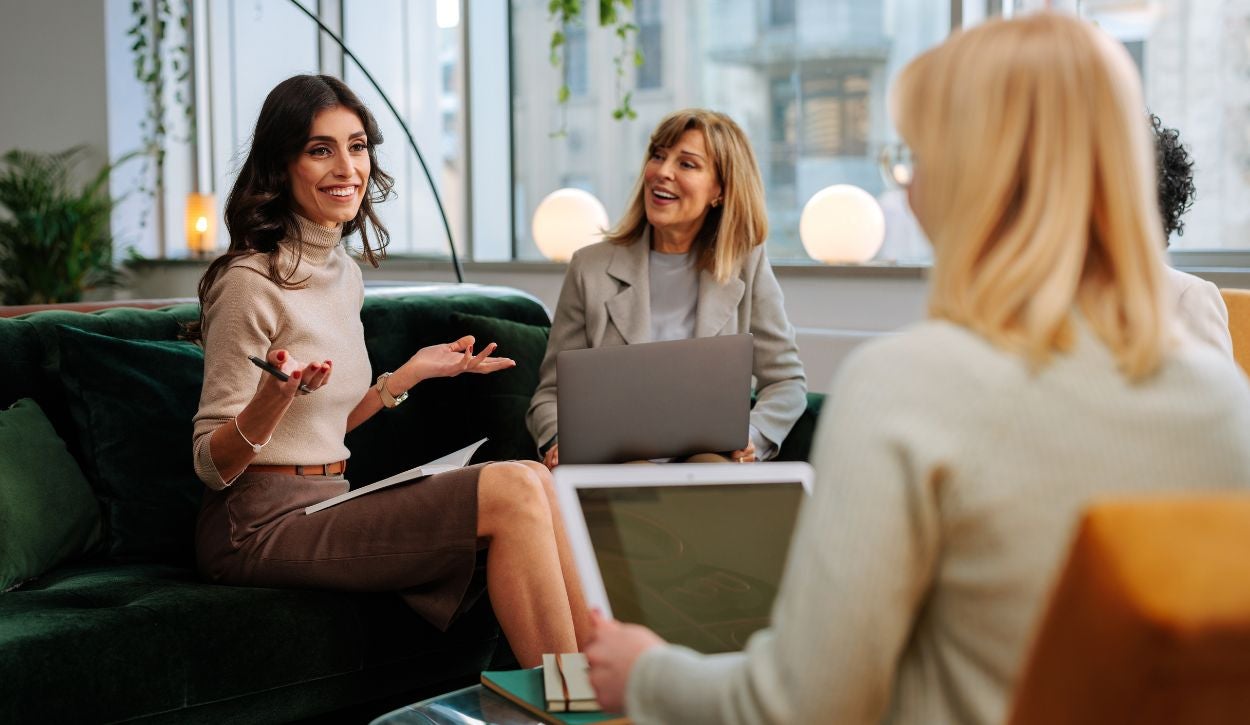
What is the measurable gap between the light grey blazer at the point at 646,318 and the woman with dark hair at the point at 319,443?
0.40m

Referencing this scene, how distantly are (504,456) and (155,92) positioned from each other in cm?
476

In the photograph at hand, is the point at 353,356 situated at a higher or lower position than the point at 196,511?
higher

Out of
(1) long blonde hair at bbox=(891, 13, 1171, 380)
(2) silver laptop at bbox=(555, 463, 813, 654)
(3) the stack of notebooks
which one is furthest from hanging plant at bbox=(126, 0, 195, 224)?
(1) long blonde hair at bbox=(891, 13, 1171, 380)

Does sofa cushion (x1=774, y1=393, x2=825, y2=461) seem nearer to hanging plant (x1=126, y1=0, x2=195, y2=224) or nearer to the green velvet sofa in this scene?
the green velvet sofa

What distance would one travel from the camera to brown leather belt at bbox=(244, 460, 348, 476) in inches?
84.6

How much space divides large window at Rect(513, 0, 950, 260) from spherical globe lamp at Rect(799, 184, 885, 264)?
337mm

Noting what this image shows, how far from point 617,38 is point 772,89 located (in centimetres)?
85

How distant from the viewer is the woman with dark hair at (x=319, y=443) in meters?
2.00

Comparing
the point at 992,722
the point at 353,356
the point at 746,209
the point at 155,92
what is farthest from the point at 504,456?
the point at 155,92

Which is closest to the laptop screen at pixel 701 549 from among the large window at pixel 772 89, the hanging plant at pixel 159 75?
the large window at pixel 772 89

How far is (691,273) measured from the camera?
9.05 feet

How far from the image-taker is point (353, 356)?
2295 millimetres

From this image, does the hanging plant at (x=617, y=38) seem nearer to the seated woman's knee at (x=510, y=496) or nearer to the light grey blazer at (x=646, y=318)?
the light grey blazer at (x=646, y=318)

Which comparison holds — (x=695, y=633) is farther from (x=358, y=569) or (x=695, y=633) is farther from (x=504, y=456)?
(x=504, y=456)
